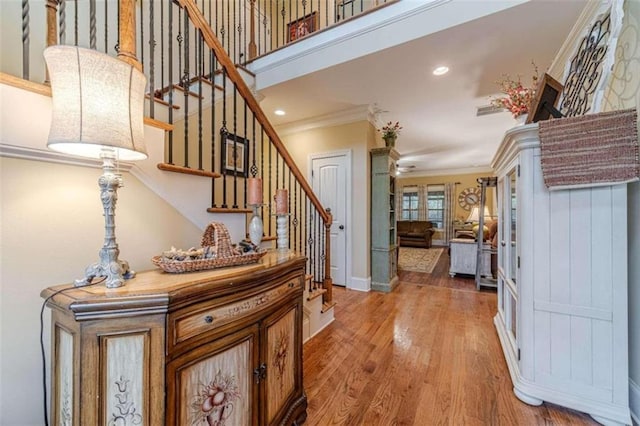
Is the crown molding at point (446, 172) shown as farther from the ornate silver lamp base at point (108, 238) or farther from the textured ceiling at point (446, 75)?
the ornate silver lamp base at point (108, 238)

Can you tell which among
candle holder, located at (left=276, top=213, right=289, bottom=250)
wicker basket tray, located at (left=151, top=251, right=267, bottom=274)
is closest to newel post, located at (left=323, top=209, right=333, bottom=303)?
candle holder, located at (left=276, top=213, right=289, bottom=250)

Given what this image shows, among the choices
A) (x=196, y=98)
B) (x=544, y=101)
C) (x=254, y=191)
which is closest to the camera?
(x=254, y=191)

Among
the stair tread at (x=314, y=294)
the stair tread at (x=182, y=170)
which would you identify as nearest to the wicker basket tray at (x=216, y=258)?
the stair tread at (x=182, y=170)

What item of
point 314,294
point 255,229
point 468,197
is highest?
point 468,197

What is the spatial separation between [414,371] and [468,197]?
848 cm

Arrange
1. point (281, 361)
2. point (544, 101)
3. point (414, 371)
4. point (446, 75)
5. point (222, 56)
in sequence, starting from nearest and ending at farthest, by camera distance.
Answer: point (281, 361) < point (222, 56) < point (544, 101) < point (414, 371) < point (446, 75)

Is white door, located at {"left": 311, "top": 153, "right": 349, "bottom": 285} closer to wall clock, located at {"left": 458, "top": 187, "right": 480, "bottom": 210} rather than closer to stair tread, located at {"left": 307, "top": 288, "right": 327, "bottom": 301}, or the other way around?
stair tread, located at {"left": 307, "top": 288, "right": 327, "bottom": 301}

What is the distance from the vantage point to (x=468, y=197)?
29.3ft

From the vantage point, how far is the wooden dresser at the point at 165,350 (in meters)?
0.74

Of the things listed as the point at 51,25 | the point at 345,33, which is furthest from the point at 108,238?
the point at 345,33

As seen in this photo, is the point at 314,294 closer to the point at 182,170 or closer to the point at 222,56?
the point at 182,170

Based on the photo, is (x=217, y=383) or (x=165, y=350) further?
(x=217, y=383)

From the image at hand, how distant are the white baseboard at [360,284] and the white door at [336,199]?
128mm

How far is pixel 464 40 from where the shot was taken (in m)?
2.36
